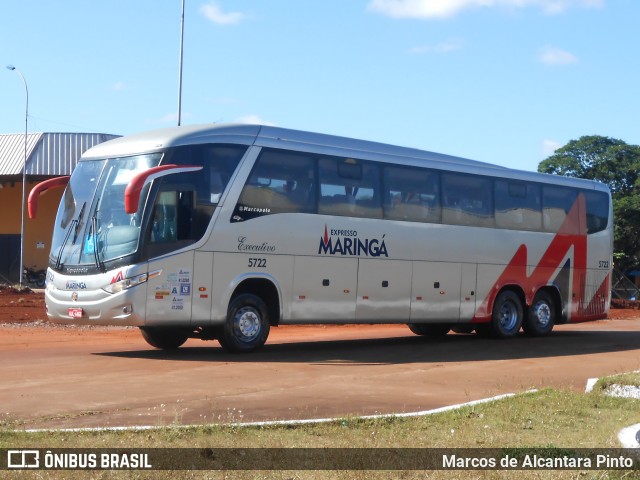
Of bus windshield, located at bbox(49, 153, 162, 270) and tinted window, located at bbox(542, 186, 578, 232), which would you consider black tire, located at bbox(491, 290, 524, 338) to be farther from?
bus windshield, located at bbox(49, 153, 162, 270)

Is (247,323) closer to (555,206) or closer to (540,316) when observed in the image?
(540,316)

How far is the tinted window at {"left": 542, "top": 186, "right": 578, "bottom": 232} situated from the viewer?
867 inches

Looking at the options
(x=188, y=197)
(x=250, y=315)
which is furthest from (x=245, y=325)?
(x=188, y=197)

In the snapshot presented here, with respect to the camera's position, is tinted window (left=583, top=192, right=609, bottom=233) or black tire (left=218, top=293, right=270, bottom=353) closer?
black tire (left=218, top=293, right=270, bottom=353)

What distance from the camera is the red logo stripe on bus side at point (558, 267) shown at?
21062 mm

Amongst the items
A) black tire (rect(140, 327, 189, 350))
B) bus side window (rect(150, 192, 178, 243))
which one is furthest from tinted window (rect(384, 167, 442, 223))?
bus side window (rect(150, 192, 178, 243))

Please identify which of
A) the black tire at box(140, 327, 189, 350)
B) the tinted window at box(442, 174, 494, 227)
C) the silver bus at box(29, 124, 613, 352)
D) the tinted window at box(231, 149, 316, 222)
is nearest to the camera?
the silver bus at box(29, 124, 613, 352)

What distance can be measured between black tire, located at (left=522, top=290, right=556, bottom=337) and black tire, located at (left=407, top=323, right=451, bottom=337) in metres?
1.75

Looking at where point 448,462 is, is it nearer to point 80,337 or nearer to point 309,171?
point 309,171

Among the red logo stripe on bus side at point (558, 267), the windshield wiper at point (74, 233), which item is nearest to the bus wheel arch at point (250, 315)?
the windshield wiper at point (74, 233)

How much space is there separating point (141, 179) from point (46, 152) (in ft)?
124

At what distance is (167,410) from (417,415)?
2.46m

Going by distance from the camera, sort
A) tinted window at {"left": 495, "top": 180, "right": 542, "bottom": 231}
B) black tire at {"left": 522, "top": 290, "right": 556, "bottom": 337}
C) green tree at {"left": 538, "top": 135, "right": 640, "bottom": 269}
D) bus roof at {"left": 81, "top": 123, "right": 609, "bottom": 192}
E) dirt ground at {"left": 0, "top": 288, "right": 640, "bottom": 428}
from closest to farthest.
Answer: dirt ground at {"left": 0, "top": 288, "right": 640, "bottom": 428}, bus roof at {"left": 81, "top": 123, "right": 609, "bottom": 192}, tinted window at {"left": 495, "top": 180, "right": 542, "bottom": 231}, black tire at {"left": 522, "top": 290, "right": 556, "bottom": 337}, green tree at {"left": 538, "top": 135, "right": 640, "bottom": 269}

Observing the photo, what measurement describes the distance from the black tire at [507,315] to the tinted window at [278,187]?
19.7ft
